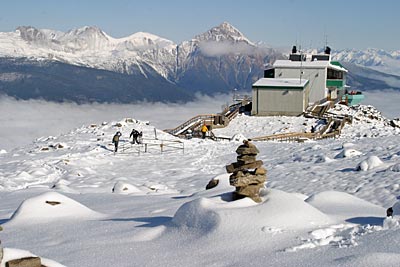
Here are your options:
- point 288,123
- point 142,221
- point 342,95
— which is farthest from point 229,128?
point 142,221

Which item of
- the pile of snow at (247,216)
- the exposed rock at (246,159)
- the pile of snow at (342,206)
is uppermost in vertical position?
the exposed rock at (246,159)

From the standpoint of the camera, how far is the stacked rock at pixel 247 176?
11.1 metres

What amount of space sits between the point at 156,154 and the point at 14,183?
1004 cm

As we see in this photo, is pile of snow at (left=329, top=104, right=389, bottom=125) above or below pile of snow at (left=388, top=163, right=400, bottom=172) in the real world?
below

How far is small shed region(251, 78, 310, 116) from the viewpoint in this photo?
52.6m

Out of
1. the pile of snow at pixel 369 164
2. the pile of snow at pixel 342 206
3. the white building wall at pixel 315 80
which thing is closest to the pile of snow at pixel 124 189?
the pile of snow at pixel 342 206

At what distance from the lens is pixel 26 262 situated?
7348mm

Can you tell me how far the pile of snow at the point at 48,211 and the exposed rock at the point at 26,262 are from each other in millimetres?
4553

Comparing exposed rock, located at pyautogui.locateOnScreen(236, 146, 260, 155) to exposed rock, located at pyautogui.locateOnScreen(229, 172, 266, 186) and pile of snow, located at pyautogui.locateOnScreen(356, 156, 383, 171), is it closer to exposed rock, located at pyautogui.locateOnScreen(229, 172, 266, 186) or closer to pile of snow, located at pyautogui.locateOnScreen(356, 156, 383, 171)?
exposed rock, located at pyautogui.locateOnScreen(229, 172, 266, 186)

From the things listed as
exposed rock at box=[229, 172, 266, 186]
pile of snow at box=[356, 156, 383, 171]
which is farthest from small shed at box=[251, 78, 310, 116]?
exposed rock at box=[229, 172, 266, 186]

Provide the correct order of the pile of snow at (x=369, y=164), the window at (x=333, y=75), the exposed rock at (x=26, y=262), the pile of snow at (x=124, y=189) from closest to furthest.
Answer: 1. the exposed rock at (x=26, y=262)
2. the pile of snow at (x=124, y=189)
3. the pile of snow at (x=369, y=164)
4. the window at (x=333, y=75)

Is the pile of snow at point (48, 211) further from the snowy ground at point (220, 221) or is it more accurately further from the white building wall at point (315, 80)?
the white building wall at point (315, 80)

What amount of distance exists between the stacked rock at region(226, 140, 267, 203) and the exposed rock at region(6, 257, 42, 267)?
4.56 meters

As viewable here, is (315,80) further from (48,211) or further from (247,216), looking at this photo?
(247,216)
